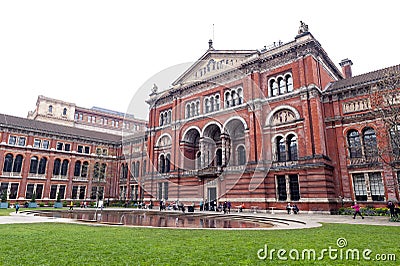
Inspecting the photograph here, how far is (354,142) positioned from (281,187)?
913 cm

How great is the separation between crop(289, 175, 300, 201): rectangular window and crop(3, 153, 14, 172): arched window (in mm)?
45450

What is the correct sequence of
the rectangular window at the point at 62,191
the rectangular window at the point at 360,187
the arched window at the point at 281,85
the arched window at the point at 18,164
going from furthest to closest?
the rectangular window at the point at 62,191
the arched window at the point at 18,164
the arched window at the point at 281,85
the rectangular window at the point at 360,187

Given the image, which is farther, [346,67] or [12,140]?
[12,140]

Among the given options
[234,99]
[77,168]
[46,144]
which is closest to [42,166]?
[46,144]

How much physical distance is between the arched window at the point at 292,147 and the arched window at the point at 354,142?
5520 mm

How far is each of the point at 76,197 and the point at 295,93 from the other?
1768 inches

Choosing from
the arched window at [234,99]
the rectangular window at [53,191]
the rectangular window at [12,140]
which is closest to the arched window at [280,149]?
the arched window at [234,99]

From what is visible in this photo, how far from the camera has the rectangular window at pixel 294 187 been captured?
27.6 metres

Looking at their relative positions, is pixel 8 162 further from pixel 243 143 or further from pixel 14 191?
pixel 243 143

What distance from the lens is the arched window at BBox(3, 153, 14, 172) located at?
4444 centimetres

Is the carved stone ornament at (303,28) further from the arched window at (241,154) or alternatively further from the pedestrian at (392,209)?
the pedestrian at (392,209)

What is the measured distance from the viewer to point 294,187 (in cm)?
2791

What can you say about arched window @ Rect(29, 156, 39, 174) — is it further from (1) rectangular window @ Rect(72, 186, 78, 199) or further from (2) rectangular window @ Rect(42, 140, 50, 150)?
(1) rectangular window @ Rect(72, 186, 78, 199)

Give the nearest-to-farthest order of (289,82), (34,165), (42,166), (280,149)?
(280,149)
(289,82)
(34,165)
(42,166)
